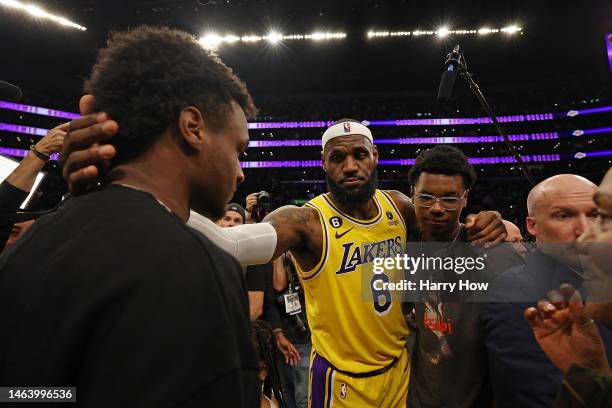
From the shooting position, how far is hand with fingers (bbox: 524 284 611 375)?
1012mm

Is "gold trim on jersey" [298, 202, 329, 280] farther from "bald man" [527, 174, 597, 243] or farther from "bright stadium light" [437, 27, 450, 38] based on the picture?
"bright stadium light" [437, 27, 450, 38]

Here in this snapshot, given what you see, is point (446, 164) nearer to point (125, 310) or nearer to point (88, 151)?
point (88, 151)

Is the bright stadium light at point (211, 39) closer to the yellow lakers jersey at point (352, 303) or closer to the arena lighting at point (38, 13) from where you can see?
the arena lighting at point (38, 13)

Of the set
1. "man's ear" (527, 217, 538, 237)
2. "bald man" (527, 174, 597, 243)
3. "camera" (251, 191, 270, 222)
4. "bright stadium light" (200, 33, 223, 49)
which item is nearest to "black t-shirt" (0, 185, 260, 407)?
"bald man" (527, 174, 597, 243)

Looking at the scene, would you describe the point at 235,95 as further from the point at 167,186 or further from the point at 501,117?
the point at 501,117

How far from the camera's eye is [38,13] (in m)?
10.4

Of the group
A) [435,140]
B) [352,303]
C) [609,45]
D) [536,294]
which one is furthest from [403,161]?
[536,294]

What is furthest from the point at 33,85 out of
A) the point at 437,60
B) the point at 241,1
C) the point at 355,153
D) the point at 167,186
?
the point at 167,186

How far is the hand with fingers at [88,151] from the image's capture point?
0.78 m

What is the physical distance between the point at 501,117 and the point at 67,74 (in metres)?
18.1

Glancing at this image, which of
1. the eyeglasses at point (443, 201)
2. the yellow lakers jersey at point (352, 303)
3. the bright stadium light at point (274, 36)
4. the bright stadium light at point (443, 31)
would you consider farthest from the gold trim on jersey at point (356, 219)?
the bright stadium light at point (443, 31)

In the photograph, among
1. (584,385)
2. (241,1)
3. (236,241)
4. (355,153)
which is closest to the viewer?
(584,385)

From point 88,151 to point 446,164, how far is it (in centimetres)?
203

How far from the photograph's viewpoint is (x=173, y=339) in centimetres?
55
